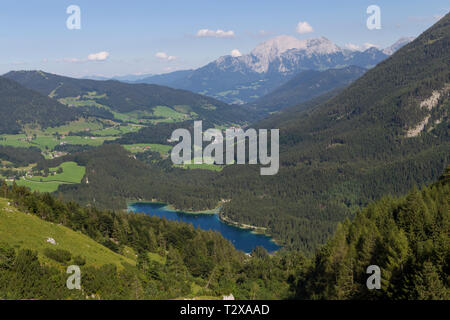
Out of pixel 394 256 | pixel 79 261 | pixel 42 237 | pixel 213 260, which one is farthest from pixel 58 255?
pixel 394 256

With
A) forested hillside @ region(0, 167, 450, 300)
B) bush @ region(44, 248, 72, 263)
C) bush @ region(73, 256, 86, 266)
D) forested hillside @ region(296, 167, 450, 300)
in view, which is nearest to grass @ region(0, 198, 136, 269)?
forested hillside @ region(0, 167, 450, 300)

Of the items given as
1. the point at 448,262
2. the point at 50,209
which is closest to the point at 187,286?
the point at 50,209

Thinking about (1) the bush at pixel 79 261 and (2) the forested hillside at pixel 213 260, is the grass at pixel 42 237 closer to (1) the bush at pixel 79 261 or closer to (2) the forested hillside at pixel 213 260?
(2) the forested hillside at pixel 213 260

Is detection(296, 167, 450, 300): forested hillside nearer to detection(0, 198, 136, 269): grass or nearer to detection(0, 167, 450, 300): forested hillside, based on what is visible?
detection(0, 167, 450, 300): forested hillside

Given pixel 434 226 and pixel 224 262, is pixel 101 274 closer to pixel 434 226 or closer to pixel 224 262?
pixel 224 262

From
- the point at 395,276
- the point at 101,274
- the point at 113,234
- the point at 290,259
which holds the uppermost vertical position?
the point at 395,276

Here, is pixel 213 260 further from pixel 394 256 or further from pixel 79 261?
pixel 394 256

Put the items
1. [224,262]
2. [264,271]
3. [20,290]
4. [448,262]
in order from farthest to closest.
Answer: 1. [224,262]
2. [264,271]
3. [20,290]
4. [448,262]

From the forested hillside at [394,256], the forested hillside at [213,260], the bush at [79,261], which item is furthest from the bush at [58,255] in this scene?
the forested hillside at [394,256]

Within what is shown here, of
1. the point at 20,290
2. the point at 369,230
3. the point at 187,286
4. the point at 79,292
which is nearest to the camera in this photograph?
the point at 20,290
